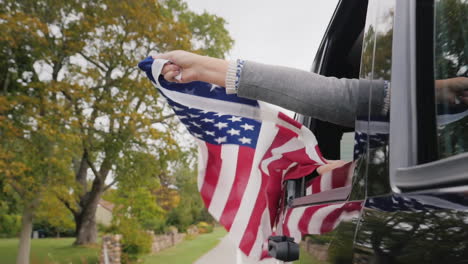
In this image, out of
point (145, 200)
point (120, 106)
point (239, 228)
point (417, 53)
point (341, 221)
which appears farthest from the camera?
point (145, 200)

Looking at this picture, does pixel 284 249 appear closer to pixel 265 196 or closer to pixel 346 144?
pixel 265 196

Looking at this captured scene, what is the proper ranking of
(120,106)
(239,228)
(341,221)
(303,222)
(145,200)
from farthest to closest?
(145,200), (120,106), (239,228), (303,222), (341,221)

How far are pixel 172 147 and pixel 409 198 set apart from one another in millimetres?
15858

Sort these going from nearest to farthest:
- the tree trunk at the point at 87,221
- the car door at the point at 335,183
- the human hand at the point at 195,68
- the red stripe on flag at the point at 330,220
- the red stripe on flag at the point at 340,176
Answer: the car door at the point at 335,183, the red stripe on flag at the point at 330,220, the red stripe on flag at the point at 340,176, the human hand at the point at 195,68, the tree trunk at the point at 87,221

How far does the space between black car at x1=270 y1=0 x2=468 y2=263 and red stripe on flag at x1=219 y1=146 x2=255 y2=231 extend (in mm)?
813

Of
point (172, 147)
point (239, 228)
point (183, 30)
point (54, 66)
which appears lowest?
point (239, 228)

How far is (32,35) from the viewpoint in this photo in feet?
44.6

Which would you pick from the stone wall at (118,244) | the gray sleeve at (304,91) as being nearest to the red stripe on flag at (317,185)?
the gray sleeve at (304,91)

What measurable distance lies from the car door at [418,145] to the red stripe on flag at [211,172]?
1.26 meters

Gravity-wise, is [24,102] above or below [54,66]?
below

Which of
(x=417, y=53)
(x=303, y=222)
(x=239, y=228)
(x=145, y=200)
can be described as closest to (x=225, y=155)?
(x=239, y=228)

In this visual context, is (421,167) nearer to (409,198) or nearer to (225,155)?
(409,198)

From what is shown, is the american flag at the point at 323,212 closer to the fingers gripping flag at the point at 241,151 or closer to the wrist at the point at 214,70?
the fingers gripping flag at the point at 241,151

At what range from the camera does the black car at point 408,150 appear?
26.4 inches
